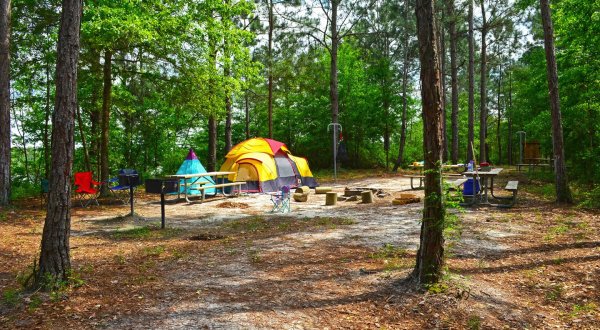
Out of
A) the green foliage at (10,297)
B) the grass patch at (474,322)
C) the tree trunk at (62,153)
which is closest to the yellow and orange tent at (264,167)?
the tree trunk at (62,153)

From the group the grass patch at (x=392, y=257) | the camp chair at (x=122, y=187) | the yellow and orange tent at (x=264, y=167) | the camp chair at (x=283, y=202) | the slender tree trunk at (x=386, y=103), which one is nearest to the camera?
the grass patch at (x=392, y=257)

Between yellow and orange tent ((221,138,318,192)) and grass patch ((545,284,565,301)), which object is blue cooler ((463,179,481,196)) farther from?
yellow and orange tent ((221,138,318,192))

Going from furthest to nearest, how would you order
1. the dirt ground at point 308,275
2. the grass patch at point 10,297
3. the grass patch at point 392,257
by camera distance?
the grass patch at point 392,257 < the grass patch at point 10,297 < the dirt ground at point 308,275

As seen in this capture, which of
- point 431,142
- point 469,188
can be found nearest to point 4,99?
point 431,142

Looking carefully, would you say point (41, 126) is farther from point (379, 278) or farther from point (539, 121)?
point (539, 121)

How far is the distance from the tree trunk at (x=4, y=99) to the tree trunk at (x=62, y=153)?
23.6 ft

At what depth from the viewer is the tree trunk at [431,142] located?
4227mm

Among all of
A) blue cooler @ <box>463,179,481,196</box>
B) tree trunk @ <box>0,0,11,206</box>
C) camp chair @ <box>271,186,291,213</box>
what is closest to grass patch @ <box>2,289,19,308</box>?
camp chair @ <box>271,186,291,213</box>

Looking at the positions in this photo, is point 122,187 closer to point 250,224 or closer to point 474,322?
point 250,224

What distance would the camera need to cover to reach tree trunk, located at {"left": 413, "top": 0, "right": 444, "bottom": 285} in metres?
4.23

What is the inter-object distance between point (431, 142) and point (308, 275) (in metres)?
2.09

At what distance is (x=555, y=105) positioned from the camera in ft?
32.0

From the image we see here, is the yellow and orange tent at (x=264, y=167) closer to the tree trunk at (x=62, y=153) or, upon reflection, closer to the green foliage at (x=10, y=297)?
Answer: the tree trunk at (x=62, y=153)

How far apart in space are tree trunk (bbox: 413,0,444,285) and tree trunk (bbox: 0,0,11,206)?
9991mm
